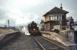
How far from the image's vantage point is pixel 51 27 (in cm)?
1175

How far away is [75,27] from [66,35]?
80 centimetres

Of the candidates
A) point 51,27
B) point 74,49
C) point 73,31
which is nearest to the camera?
point 74,49

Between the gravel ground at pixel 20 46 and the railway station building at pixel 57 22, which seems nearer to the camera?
the gravel ground at pixel 20 46

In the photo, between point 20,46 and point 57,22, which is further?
point 57,22

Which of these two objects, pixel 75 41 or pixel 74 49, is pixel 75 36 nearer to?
pixel 75 41

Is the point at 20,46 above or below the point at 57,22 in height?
below

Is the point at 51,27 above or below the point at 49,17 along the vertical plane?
below

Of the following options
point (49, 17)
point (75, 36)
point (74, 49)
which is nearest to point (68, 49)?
point (74, 49)

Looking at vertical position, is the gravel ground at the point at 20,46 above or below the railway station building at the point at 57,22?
below

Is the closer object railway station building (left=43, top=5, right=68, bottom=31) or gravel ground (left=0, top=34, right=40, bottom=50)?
gravel ground (left=0, top=34, right=40, bottom=50)

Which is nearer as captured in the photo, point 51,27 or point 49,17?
point 51,27

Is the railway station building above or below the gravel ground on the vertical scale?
above

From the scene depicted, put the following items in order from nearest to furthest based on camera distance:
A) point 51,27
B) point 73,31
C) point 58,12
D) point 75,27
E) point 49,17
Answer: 1. point 73,31
2. point 75,27
3. point 51,27
4. point 58,12
5. point 49,17

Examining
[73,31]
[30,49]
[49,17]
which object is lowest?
[30,49]
